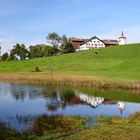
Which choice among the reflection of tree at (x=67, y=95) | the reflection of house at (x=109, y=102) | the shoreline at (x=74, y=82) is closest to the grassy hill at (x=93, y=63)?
the shoreline at (x=74, y=82)

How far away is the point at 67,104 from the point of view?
49094 mm

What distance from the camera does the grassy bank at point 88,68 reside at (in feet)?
275

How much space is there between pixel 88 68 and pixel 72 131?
3420 inches

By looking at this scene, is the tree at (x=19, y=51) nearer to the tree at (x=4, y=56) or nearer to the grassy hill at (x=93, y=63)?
the tree at (x=4, y=56)

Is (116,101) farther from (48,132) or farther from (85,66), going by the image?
(85,66)

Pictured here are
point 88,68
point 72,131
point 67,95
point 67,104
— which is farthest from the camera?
point 88,68

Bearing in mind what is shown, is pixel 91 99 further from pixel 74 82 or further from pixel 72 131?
pixel 72 131

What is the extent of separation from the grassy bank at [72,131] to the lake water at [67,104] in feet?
7.24

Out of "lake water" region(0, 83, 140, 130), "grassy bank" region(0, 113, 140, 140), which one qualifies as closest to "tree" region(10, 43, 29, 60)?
"lake water" region(0, 83, 140, 130)

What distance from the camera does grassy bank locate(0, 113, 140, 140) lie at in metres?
23.3

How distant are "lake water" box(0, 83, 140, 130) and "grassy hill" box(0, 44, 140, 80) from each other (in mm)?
34483

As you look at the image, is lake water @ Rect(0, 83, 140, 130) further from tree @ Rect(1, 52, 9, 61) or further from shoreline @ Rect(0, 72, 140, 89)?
tree @ Rect(1, 52, 9, 61)

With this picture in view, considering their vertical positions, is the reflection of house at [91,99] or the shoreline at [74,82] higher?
the shoreline at [74,82]

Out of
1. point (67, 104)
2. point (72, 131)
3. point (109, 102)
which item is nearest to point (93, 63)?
point (109, 102)
